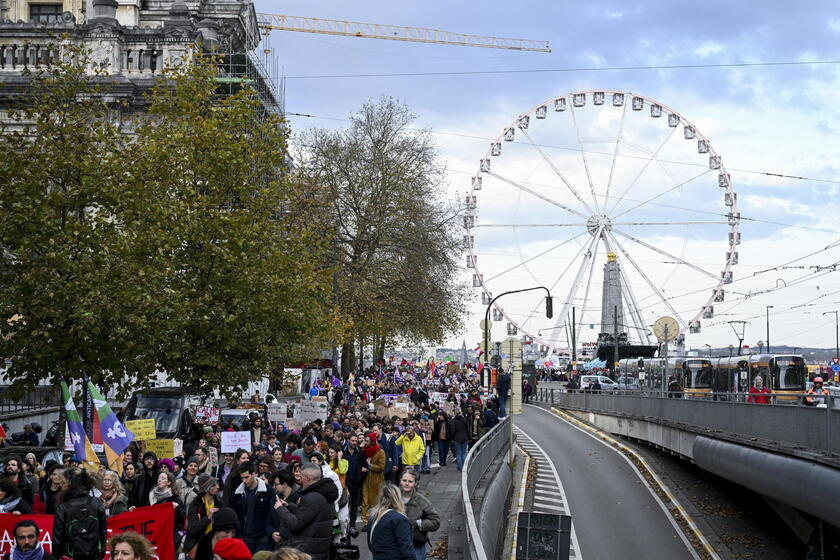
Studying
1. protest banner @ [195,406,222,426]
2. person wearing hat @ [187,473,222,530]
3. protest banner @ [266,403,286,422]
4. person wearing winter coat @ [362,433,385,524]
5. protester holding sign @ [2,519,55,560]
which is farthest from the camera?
protest banner @ [266,403,286,422]

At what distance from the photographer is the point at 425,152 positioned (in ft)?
199

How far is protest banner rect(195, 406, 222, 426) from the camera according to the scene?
27219 millimetres

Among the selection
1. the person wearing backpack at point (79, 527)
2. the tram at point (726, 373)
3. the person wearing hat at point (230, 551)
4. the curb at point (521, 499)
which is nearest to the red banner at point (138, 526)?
the person wearing backpack at point (79, 527)

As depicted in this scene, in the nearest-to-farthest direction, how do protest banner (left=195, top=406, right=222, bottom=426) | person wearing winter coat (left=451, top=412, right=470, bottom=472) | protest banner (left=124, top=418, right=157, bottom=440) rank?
protest banner (left=124, top=418, right=157, bottom=440)
protest banner (left=195, top=406, right=222, bottom=426)
person wearing winter coat (left=451, top=412, right=470, bottom=472)

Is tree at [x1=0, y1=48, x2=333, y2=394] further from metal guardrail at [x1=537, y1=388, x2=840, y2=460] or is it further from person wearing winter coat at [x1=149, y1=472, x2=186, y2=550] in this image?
metal guardrail at [x1=537, y1=388, x2=840, y2=460]

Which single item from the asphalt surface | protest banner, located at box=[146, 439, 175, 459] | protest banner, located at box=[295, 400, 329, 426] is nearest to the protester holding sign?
protest banner, located at box=[146, 439, 175, 459]

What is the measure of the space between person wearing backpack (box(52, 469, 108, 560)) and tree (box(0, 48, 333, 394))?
9873 mm

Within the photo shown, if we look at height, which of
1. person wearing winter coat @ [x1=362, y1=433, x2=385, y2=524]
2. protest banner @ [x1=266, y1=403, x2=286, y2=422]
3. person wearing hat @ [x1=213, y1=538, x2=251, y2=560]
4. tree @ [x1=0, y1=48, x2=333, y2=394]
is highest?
tree @ [x1=0, y1=48, x2=333, y2=394]

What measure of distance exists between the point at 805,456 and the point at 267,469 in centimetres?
951

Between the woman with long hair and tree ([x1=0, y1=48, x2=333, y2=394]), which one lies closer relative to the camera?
the woman with long hair

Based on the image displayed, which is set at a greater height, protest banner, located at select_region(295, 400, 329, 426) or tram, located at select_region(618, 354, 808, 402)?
tram, located at select_region(618, 354, 808, 402)

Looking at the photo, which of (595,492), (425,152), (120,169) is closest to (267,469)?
(120,169)

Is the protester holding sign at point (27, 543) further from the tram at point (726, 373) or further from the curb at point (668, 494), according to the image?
the tram at point (726, 373)

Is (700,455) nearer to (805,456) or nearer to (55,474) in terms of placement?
(805,456)
